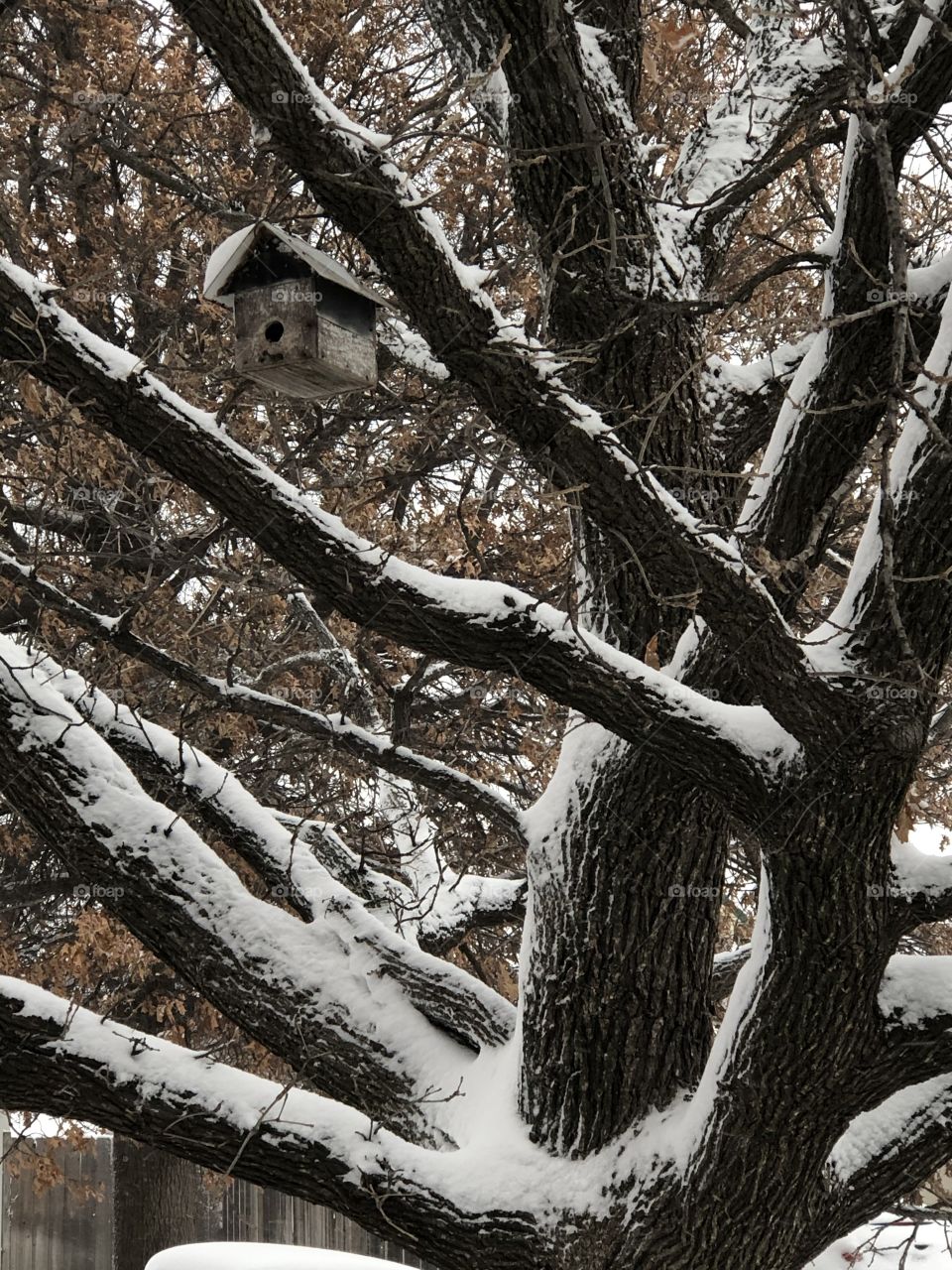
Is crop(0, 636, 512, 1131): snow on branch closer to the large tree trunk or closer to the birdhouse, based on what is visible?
the birdhouse

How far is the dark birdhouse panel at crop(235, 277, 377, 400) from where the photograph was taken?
3564mm

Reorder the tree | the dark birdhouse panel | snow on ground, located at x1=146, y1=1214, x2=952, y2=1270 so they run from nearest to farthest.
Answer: the tree < the dark birdhouse panel < snow on ground, located at x1=146, y1=1214, x2=952, y2=1270

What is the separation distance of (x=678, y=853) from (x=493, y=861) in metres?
4.31


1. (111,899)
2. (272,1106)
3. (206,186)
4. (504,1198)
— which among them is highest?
(206,186)

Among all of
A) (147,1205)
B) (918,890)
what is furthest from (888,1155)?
(147,1205)

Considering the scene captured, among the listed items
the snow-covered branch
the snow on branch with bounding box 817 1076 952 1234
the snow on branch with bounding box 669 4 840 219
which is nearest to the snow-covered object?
the snow-covered branch

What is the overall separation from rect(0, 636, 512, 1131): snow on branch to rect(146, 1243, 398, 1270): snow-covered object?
117 cm

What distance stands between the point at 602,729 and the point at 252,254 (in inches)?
69.4

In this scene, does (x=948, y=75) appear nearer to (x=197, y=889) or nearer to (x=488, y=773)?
(x=197, y=889)

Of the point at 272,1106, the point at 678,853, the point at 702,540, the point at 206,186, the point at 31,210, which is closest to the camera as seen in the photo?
the point at 702,540

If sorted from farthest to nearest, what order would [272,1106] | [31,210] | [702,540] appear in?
1. [31,210]
2. [272,1106]
3. [702,540]

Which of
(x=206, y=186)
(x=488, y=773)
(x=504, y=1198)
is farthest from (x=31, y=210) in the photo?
(x=504, y=1198)

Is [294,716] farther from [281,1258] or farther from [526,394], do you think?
[526,394]

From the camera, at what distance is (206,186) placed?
7531 mm
